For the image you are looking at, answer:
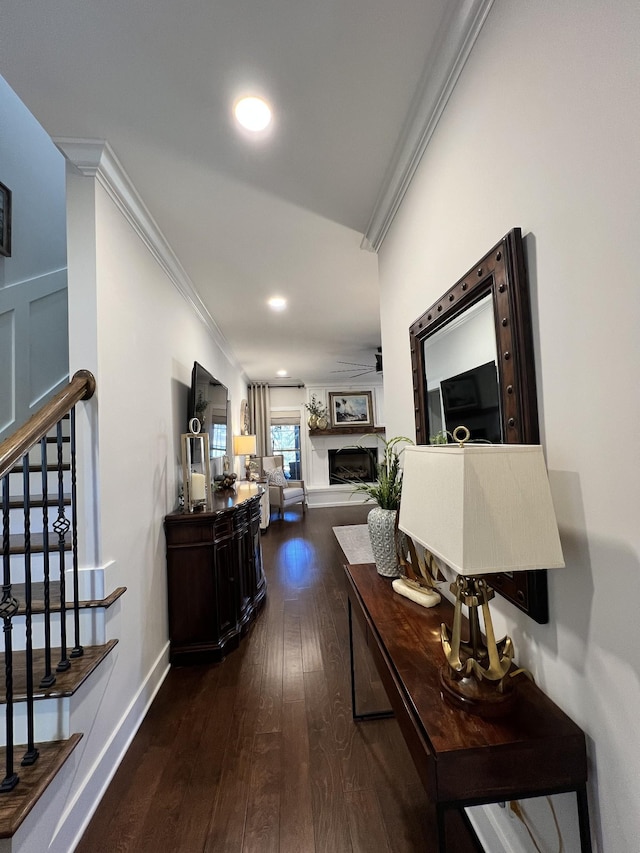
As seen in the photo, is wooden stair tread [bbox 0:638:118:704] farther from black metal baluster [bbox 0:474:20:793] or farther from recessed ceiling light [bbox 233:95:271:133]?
recessed ceiling light [bbox 233:95:271:133]

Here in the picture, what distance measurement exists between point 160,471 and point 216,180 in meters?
1.71

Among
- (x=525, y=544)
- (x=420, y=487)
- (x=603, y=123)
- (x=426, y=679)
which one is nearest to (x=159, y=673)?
(x=426, y=679)

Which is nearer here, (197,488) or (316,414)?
(197,488)

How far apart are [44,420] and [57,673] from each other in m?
0.95

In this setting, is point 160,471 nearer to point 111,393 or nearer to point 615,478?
point 111,393

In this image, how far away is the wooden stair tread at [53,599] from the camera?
146 cm

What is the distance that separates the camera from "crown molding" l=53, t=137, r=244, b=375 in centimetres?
157

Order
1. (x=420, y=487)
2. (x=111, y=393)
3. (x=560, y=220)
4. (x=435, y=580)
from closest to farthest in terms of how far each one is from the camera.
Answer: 1. (x=560, y=220)
2. (x=420, y=487)
3. (x=435, y=580)
4. (x=111, y=393)

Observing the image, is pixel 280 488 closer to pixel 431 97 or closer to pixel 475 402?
pixel 475 402

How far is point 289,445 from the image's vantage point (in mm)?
7953

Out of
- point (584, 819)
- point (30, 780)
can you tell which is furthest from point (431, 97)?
point (30, 780)

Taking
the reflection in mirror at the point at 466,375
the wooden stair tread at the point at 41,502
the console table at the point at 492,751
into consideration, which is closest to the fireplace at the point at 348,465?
the wooden stair tread at the point at 41,502

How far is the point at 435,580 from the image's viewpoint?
1.41 m

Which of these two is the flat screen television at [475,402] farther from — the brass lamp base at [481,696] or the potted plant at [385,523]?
the brass lamp base at [481,696]
